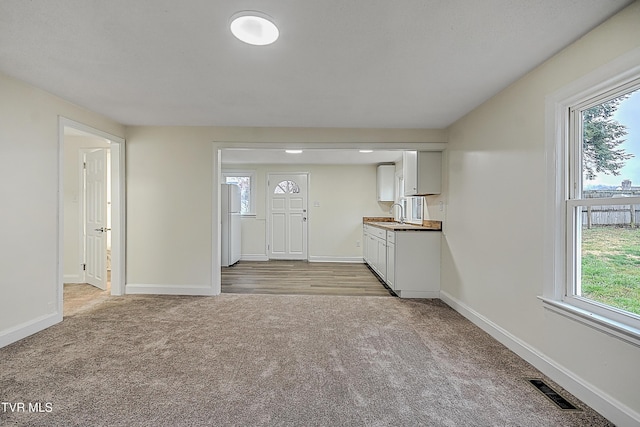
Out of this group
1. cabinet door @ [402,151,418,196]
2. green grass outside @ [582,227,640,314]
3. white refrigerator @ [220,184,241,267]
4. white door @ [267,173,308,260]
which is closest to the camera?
green grass outside @ [582,227,640,314]

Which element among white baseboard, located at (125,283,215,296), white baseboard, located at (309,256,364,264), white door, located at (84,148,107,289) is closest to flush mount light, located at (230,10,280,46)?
white baseboard, located at (125,283,215,296)

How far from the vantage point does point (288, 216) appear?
274 inches

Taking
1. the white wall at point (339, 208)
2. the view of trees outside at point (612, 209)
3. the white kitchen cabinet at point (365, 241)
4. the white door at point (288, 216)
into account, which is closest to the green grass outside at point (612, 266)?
the view of trees outside at point (612, 209)

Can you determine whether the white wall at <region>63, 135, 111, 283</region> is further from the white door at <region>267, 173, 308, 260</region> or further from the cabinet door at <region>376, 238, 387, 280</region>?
the cabinet door at <region>376, 238, 387, 280</region>

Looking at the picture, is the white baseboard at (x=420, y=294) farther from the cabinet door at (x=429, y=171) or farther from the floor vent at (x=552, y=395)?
the floor vent at (x=552, y=395)

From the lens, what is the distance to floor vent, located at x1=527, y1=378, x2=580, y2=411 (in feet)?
5.62

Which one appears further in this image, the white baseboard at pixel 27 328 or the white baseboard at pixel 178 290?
the white baseboard at pixel 178 290

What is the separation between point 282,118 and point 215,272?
2.16 m

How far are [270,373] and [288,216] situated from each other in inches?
198

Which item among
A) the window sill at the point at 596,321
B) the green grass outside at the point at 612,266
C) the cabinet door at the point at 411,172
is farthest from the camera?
the cabinet door at the point at 411,172

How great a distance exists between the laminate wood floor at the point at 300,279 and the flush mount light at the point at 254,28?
3.16 metres

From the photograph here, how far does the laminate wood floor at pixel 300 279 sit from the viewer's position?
4.31 meters

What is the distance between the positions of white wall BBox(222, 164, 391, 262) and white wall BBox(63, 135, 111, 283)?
12.7 ft

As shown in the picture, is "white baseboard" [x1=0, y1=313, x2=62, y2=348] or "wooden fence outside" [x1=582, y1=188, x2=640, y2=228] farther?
"white baseboard" [x1=0, y1=313, x2=62, y2=348]
